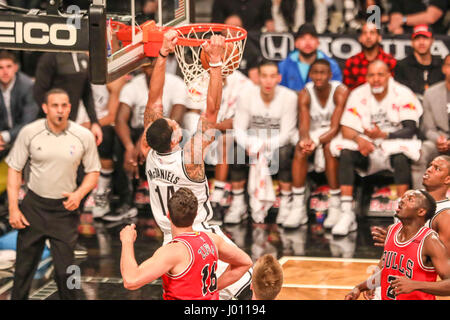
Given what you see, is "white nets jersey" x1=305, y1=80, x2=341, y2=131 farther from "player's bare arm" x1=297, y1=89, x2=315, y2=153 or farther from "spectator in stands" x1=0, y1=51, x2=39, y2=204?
"spectator in stands" x1=0, y1=51, x2=39, y2=204

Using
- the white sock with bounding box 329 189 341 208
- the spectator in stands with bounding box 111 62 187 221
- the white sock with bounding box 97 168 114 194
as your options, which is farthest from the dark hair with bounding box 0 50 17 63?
the white sock with bounding box 329 189 341 208

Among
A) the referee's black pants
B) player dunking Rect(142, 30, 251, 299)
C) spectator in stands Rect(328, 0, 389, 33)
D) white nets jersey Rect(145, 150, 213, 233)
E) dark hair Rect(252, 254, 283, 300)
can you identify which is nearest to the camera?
dark hair Rect(252, 254, 283, 300)

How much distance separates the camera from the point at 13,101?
9258 millimetres

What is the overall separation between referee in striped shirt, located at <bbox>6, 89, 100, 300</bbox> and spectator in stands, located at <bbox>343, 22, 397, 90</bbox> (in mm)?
3477

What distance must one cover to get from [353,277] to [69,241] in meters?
2.49

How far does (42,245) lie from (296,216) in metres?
3.15

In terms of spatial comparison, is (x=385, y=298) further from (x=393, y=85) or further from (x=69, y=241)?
(x=393, y=85)

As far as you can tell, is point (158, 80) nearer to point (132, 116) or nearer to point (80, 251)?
point (80, 251)

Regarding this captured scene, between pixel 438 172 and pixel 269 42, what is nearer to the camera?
pixel 438 172

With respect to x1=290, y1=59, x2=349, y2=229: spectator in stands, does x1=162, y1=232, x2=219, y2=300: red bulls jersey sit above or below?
below

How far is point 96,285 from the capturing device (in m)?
7.23

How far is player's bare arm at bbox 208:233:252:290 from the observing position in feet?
17.0

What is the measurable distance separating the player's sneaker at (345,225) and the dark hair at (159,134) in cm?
314
